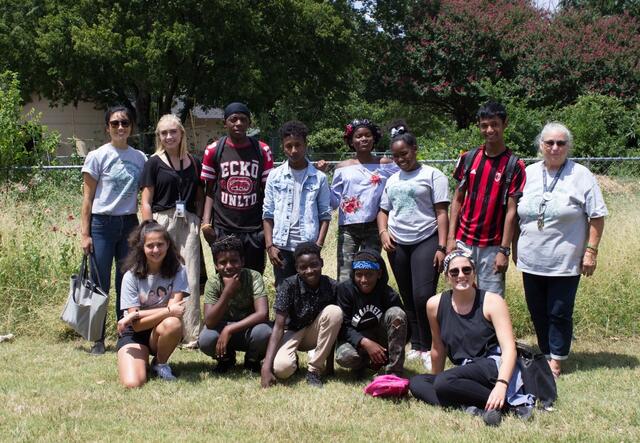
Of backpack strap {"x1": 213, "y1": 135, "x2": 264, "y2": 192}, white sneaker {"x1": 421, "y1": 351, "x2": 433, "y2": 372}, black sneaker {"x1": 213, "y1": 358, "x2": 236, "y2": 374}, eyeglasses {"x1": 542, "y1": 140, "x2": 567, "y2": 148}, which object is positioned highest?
eyeglasses {"x1": 542, "y1": 140, "x2": 567, "y2": 148}

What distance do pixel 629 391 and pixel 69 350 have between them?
436 centimetres

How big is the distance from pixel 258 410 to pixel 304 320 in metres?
0.94

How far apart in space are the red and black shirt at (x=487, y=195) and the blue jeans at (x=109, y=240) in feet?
9.16

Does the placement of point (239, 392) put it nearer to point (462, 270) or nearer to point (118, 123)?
point (462, 270)

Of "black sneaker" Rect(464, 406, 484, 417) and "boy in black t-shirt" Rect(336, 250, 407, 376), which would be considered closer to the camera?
"black sneaker" Rect(464, 406, 484, 417)

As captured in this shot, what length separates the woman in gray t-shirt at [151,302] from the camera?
5.05 meters

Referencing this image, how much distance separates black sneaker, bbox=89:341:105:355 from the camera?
5.93 metres

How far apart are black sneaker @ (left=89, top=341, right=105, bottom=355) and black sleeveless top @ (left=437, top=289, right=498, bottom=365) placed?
2961 millimetres

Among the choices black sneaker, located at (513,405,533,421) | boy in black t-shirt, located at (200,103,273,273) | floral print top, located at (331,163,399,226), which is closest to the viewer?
black sneaker, located at (513,405,533,421)

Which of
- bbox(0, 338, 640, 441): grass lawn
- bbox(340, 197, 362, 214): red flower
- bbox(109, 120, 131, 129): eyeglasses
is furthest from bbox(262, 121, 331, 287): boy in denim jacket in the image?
bbox(109, 120, 131, 129): eyeglasses

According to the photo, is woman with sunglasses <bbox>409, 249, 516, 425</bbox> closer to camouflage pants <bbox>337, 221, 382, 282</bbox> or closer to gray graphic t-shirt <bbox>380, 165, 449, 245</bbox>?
gray graphic t-shirt <bbox>380, 165, 449, 245</bbox>

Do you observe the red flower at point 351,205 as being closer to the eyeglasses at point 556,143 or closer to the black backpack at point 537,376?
the eyeglasses at point 556,143

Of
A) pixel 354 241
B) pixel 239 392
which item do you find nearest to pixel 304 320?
pixel 239 392

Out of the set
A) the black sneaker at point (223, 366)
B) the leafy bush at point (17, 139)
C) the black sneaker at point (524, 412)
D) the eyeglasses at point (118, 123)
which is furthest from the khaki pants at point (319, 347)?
the leafy bush at point (17, 139)
